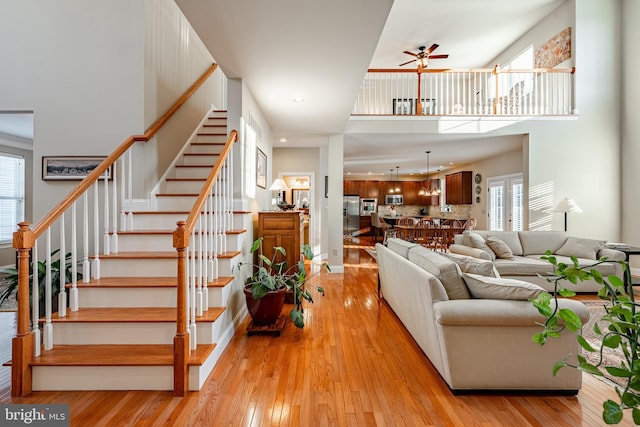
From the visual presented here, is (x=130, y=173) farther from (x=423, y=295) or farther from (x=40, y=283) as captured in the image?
(x=423, y=295)

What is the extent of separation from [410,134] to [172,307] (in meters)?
5.10

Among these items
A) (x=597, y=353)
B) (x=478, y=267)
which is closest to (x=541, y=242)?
(x=597, y=353)

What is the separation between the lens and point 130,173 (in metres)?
3.32

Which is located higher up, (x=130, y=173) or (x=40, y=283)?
(x=130, y=173)

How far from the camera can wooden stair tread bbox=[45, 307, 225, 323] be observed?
231 cm

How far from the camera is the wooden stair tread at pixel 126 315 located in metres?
2.31

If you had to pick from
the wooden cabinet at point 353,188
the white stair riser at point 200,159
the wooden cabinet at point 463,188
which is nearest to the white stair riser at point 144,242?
the white stair riser at point 200,159

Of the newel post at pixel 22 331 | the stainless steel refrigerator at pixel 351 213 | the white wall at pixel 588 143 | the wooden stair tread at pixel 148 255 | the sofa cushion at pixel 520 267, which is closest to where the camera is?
the newel post at pixel 22 331

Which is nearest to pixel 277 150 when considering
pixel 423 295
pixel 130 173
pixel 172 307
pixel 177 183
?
pixel 177 183

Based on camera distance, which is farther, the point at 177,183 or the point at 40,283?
the point at 177,183

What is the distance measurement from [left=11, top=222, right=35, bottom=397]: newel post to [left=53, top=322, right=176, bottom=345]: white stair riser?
246 mm

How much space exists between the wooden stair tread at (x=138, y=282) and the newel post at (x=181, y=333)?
1.81 feet

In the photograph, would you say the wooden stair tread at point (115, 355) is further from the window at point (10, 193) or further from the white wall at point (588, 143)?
the white wall at point (588, 143)

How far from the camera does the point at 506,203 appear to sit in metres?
7.55
